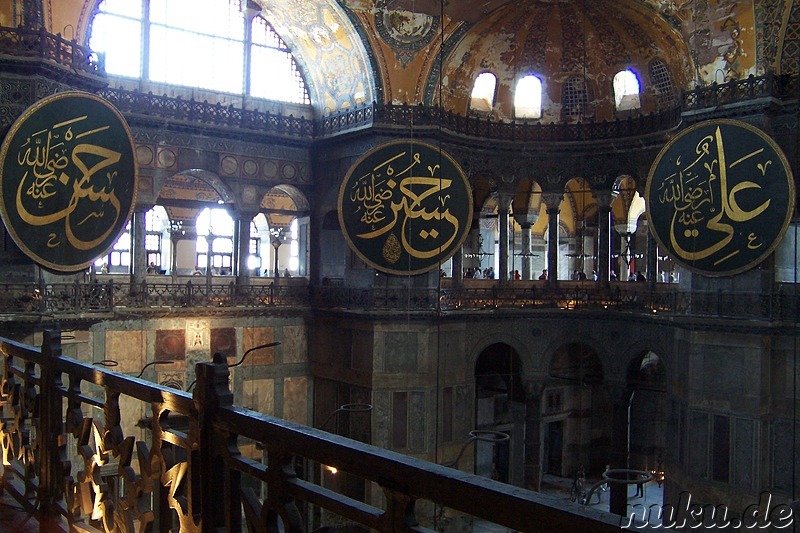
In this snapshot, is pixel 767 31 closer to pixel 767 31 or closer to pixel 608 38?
pixel 767 31

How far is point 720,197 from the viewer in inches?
394

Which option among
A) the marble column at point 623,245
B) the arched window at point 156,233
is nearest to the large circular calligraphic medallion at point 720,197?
the marble column at point 623,245

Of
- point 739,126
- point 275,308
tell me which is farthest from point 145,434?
point 739,126

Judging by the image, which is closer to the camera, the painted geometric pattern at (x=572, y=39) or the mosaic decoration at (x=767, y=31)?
the mosaic decoration at (x=767, y=31)

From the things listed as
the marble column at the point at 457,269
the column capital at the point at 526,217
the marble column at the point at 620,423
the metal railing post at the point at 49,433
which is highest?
the column capital at the point at 526,217

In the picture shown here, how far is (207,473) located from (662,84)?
493 inches

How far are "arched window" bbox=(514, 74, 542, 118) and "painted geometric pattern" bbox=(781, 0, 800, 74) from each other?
4665mm

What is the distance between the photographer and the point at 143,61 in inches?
463

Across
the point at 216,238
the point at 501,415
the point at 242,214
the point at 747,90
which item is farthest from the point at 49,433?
the point at 216,238

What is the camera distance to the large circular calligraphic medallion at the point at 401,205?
1124cm

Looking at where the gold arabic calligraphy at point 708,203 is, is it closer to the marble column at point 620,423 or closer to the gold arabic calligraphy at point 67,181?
the marble column at point 620,423

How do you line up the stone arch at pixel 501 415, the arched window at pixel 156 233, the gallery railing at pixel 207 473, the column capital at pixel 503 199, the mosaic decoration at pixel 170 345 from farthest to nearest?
the arched window at pixel 156 233 < the stone arch at pixel 501 415 < the column capital at pixel 503 199 < the mosaic decoration at pixel 170 345 < the gallery railing at pixel 207 473

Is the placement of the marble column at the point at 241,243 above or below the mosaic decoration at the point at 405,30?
below

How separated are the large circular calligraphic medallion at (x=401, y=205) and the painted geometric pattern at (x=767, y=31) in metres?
4.60
